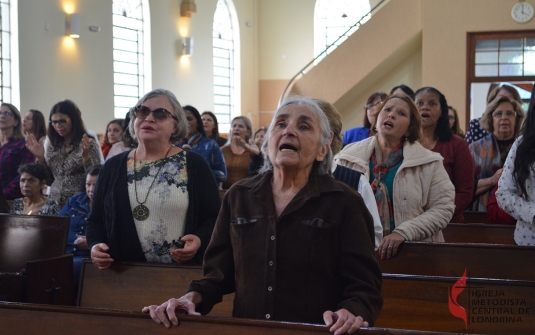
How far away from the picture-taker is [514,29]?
1147cm

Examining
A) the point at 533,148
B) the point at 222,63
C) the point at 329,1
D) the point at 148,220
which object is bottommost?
the point at 148,220

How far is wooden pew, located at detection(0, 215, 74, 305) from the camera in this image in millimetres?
3471

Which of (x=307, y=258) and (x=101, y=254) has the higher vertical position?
(x=307, y=258)

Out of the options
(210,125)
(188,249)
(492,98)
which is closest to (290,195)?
(188,249)

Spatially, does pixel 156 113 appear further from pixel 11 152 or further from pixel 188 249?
pixel 11 152

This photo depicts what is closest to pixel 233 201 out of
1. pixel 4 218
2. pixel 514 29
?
pixel 4 218

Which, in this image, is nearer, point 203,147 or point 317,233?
point 317,233

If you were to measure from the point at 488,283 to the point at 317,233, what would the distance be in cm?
112

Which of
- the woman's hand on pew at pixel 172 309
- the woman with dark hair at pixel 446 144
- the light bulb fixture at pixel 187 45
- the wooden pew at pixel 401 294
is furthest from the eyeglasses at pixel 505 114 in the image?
the light bulb fixture at pixel 187 45

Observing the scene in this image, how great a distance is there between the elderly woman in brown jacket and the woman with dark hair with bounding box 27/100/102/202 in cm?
314

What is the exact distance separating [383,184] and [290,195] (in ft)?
4.11

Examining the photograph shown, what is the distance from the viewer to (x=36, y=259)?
393 cm

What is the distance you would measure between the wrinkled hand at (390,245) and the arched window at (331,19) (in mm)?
13757

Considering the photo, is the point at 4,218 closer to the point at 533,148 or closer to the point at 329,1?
the point at 533,148
